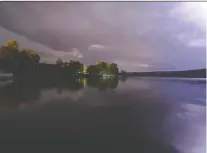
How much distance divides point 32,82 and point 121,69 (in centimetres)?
46

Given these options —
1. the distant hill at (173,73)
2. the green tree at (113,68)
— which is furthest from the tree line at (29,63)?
the distant hill at (173,73)

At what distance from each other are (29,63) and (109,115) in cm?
50

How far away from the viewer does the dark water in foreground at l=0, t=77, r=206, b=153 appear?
1.19m

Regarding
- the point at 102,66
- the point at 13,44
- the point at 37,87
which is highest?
the point at 13,44

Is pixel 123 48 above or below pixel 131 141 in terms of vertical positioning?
above

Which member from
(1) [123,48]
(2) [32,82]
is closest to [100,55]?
(1) [123,48]

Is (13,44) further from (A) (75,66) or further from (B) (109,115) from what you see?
(B) (109,115)

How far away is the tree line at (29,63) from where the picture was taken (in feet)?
4.12

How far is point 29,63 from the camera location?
128 centimetres

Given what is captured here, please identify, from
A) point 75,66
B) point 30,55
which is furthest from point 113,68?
point 30,55

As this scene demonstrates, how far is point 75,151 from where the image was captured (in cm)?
119

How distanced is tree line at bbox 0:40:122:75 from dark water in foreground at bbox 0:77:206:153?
0.06m

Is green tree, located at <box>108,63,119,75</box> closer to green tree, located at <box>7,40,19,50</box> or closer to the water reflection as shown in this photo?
the water reflection

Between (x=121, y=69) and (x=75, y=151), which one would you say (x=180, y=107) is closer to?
(x=121, y=69)
